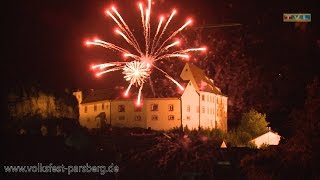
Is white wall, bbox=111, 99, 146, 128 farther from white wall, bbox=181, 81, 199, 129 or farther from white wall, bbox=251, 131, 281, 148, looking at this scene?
white wall, bbox=251, 131, 281, 148

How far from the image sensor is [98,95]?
66.8m

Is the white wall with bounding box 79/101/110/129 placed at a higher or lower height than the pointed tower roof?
lower

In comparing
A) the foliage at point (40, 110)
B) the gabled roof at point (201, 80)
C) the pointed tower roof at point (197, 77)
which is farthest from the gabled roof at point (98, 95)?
the gabled roof at point (201, 80)

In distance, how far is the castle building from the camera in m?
59.0

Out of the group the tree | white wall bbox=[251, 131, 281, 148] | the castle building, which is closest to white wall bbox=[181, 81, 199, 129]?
the castle building

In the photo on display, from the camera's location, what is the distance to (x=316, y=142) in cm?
2122

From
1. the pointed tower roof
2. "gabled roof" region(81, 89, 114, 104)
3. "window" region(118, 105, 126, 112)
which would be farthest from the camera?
"gabled roof" region(81, 89, 114, 104)

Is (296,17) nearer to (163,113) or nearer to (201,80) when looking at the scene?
(163,113)

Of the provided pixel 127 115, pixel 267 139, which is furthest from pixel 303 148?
pixel 127 115

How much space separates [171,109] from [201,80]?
637cm

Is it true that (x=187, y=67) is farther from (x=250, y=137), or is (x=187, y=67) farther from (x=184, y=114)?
(x=250, y=137)

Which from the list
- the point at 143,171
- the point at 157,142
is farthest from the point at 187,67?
the point at 143,171

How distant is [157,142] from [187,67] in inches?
699

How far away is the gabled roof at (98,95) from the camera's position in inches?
2539
